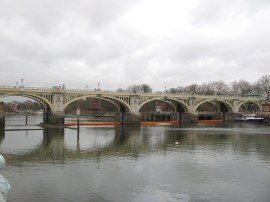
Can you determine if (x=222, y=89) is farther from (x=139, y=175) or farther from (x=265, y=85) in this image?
(x=139, y=175)

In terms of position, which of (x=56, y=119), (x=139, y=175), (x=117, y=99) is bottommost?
(x=139, y=175)

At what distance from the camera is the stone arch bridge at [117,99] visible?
52.8 m

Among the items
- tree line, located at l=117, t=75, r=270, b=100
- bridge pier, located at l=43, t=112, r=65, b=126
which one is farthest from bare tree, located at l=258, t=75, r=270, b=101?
bridge pier, located at l=43, t=112, r=65, b=126

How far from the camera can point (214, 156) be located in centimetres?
2255

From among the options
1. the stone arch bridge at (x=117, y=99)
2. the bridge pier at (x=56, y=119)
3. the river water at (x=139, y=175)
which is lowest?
the river water at (x=139, y=175)

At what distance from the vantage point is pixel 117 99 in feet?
206

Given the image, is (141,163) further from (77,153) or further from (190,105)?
(190,105)

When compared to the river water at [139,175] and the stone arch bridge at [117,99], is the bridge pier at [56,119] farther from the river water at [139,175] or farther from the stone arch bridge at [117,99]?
the river water at [139,175]

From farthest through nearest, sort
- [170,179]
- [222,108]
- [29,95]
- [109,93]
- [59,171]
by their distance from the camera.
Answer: [222,108] → [109,93] → [29,95] → [59,171] → [170,179]

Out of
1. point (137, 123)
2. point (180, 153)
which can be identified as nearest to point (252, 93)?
point (137, 123)

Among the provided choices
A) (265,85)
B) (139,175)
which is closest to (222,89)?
(265,85)

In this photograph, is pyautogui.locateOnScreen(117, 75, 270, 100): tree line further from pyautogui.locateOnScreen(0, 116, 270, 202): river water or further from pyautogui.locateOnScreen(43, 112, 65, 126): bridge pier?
pyautogui.locateOnScreen(0, 116, 270, 202): river water

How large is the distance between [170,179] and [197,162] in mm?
5159

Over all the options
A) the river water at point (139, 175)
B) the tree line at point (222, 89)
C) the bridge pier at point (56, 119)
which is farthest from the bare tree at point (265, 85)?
the river water at point (139, 175)
